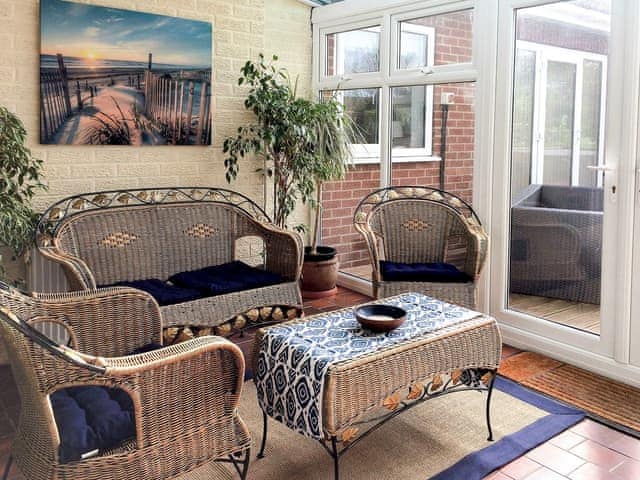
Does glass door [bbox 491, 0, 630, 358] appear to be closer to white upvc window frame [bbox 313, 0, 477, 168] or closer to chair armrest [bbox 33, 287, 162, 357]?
white upvc window frame [bbox 313, 0, 477, 168]

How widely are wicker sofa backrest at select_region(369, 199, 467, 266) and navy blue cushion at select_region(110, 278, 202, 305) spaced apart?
1.30 meters

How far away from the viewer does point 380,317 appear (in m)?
2.52

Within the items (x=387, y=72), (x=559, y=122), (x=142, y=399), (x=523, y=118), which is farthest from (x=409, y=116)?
(x=142, y=399)

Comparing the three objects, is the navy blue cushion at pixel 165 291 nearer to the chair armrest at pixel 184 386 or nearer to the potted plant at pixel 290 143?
the potted plant at pixel 290 143

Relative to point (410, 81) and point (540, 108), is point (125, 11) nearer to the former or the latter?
point (410, 81)

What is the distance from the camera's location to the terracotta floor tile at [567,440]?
2.55 m

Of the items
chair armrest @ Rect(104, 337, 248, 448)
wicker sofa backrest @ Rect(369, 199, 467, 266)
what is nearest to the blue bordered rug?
chair armrest @ Rect(104, 337, 248, 448)

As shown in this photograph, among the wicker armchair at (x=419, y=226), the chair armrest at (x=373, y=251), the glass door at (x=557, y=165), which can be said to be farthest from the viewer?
the wicker armchair at (x=419, y=226)

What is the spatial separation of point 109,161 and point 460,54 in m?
2.31

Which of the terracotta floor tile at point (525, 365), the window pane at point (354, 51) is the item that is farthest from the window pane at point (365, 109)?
the terracotta floor tile at point (525, 365)

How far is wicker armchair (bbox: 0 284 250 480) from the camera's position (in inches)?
66.4

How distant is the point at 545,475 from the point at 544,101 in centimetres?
206

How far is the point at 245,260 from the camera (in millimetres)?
4617

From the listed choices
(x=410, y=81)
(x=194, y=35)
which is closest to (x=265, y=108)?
(x=194, y=35)
